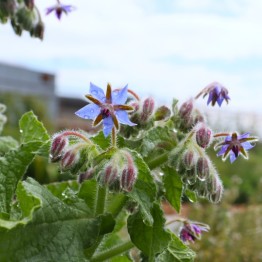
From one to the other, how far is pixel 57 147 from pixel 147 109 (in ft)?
0.74

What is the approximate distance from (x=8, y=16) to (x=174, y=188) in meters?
0.71

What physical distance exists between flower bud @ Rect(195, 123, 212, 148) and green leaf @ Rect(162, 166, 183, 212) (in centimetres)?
8

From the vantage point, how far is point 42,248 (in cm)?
112

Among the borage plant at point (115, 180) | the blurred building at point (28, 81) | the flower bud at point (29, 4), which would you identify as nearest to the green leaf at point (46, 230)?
the borage plant at point (115, 180)

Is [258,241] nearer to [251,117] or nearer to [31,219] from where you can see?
[31,219]

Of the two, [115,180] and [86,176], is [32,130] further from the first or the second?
[115,180]

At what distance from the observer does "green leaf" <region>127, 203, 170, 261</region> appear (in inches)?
47.7

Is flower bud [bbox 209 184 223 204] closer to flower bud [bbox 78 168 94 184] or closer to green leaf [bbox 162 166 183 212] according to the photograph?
green leaf [bbox 162 166 183 212]

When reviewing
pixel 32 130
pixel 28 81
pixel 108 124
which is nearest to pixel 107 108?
pixel 108 124

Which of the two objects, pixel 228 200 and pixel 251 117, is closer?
pixel 228 200

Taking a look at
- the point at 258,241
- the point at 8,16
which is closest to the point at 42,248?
the point at 8,16

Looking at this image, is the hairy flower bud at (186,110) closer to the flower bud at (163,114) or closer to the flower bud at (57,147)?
the flower bud at (163,114)

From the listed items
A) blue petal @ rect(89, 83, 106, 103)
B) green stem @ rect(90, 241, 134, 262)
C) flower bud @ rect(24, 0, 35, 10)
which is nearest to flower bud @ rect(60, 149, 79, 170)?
blue petal @ rect(89, 83, 106, 103)

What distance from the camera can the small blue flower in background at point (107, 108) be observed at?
1.15m
